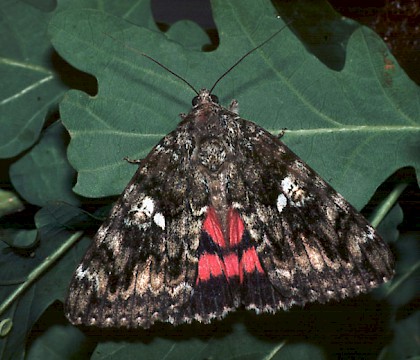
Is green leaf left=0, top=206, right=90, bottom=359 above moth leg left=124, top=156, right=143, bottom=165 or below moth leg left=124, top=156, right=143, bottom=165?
below

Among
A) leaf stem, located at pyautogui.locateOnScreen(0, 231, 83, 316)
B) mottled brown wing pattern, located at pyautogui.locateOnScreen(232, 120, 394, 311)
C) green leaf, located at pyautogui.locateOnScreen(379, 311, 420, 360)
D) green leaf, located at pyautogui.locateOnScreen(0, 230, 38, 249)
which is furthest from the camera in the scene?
green leaf, located at pyautogui.locateOnScreen(379, 311, 420, 360)

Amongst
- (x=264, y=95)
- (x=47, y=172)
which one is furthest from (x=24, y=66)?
(x=264, y=95)

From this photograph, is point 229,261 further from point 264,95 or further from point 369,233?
point 264,95

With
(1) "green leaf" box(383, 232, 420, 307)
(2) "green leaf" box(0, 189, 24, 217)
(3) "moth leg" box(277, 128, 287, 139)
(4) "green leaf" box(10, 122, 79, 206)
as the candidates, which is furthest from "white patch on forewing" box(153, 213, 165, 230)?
(1) "green leaf" box(383, 232, 420, 307)

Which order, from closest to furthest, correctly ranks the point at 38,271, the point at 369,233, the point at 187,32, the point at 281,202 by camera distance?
the point at 369,233
the point at 281,202
the point at 38,271
the point at 187,32

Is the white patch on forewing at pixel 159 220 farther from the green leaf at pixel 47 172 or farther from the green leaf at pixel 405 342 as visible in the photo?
the green leaf at pixel 405 342

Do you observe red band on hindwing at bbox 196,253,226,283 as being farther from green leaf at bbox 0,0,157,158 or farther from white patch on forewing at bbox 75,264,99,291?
green leaf at bbox 0,0,157,158

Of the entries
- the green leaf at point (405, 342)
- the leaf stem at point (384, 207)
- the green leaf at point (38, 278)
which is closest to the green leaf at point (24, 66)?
the green leaf at point (38, 278)
